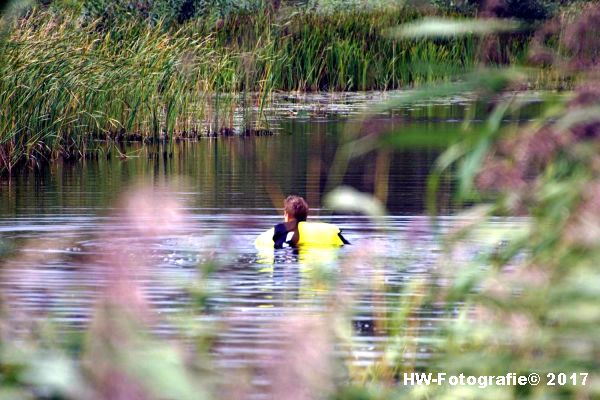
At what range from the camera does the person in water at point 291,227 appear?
37.4 feet

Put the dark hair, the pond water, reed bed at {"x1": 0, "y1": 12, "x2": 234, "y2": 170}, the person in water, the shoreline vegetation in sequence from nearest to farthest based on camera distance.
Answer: the pond water
the person in water
the dark hair
reed bed at {"x1": 0, "y1": 12, "x2": 234, "y2": 170}
the shoreline vegetation

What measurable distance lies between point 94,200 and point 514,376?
39.0 feet

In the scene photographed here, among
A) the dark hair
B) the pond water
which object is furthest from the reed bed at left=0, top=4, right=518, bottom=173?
the dark hair

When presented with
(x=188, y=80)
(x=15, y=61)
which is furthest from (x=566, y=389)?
(x=188, y=80)

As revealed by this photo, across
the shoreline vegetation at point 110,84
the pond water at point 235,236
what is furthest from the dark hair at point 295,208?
the shoreline vegetation at point 110,84

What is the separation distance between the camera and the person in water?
449 inches

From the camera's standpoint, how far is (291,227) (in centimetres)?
1146

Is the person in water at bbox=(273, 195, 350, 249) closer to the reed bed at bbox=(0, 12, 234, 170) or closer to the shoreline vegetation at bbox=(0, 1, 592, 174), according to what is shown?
the shoreline vegetation at bbox=(0, 1, 592, 174)

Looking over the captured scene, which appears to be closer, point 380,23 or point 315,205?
point 315,205

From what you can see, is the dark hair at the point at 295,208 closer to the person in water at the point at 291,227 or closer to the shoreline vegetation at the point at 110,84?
the person in water at the point at 291,227

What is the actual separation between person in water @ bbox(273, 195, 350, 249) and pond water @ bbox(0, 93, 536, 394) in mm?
213

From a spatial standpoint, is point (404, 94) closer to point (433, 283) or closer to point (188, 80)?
Result: point (433, 283)

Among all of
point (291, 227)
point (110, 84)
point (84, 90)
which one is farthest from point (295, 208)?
point (110, 84)

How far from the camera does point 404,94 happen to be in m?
2.97
